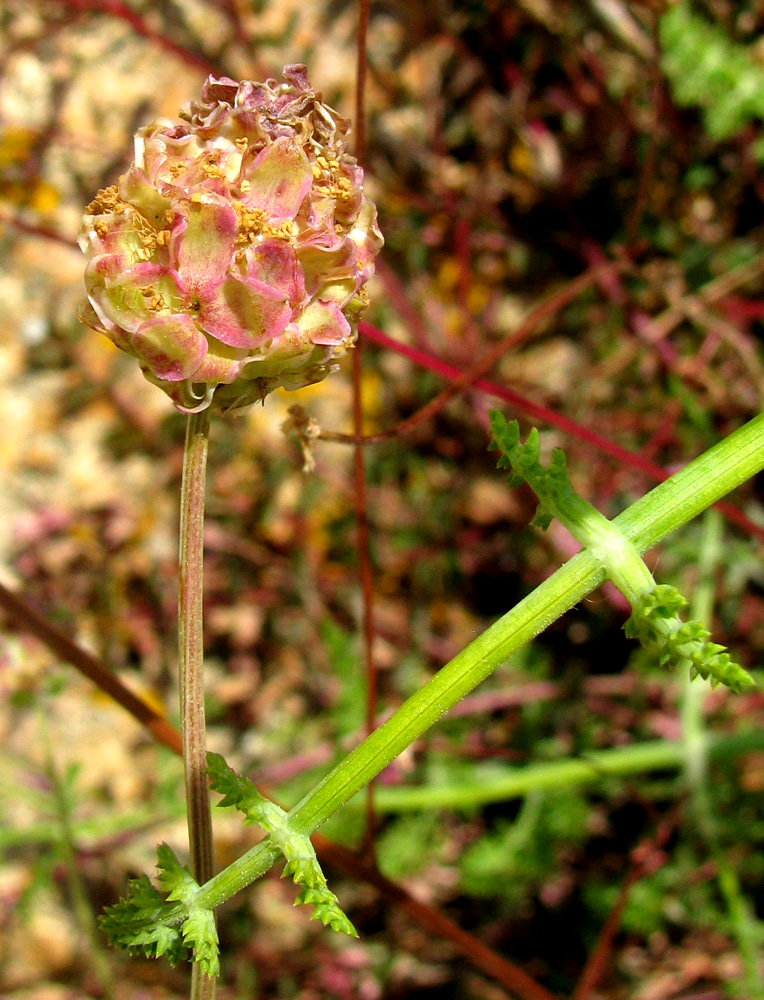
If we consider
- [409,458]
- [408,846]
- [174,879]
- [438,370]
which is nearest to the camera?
[174,879]

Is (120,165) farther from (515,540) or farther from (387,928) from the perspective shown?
(387,928)

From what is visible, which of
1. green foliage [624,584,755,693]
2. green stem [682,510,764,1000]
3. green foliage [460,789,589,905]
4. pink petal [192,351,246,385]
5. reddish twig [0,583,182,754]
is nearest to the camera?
green foliage [624,584,755,693]

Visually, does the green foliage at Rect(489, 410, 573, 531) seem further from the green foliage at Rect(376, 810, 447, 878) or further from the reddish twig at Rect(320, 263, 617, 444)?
the green foliage at Rect(376, 810, 447, 878)

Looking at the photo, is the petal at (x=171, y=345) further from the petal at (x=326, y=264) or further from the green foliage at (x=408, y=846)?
the green foliage at (x=408, y=846)

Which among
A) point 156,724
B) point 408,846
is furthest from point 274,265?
point 408,846

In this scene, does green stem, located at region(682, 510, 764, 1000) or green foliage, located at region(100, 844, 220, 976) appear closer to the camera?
green foliage, located at region(100, 844, 220, 976)

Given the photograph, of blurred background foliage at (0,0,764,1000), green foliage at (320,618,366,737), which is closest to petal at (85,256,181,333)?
green foliage at (320,618,366,737)

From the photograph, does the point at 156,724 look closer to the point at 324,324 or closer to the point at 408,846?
the point at 324,324
